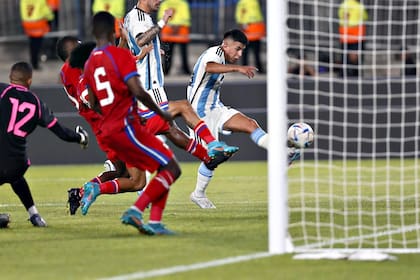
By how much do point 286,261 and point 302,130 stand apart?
4.51 meters

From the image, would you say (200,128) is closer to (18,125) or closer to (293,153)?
(293,153)

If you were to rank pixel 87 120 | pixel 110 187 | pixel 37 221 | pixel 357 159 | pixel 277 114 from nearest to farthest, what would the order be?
pixel 277 114 → pixel 37 221 → pixel 110 187 → pixel 87 120 → pixel 357 159

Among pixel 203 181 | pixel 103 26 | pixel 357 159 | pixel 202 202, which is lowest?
pixel 357 159

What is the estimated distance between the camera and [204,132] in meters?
12.0

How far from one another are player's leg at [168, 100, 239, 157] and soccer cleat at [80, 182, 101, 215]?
1.36 metres

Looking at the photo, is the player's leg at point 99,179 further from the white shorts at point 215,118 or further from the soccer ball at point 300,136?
the soccer ball at point 300,136

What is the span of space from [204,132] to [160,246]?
3.17m

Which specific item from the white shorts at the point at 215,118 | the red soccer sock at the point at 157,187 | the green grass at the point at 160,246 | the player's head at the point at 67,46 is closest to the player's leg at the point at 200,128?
the white shorts at the point at 215,118

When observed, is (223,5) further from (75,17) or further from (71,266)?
(71,266)

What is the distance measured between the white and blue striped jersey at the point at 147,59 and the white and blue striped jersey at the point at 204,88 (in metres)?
0.43

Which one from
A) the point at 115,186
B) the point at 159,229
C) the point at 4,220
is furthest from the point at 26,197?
the point at 159,229

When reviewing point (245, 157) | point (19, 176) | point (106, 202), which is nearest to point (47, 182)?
point (106, 202)

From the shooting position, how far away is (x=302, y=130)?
12.5 meters

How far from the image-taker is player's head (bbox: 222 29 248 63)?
12.5 m
